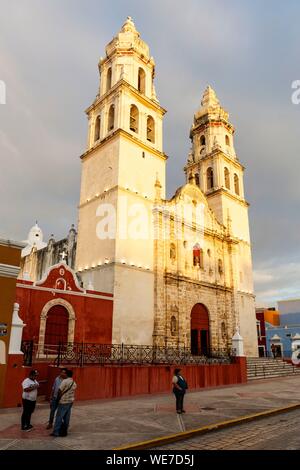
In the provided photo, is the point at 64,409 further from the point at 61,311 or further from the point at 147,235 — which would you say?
the point at 147,235

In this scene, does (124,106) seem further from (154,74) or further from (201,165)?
(201,165)

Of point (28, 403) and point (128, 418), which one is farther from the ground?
point (28, 403)

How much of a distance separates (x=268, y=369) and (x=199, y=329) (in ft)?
18.2

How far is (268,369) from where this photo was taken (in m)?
24.6

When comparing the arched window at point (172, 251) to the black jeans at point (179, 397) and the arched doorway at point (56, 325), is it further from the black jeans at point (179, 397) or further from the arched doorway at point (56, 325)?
the black jeans at point (179, 397)

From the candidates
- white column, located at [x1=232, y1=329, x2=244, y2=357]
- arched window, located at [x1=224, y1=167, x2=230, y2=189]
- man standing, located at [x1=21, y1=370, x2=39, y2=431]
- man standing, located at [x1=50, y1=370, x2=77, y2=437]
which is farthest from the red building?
arched window, located at [x1=224, y1=167, x2=230, y2=189]

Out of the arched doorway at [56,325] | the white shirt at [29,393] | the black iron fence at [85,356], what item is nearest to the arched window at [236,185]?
the black iron fence at [85,356]

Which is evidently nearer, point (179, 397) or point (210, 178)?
point (179, 397)

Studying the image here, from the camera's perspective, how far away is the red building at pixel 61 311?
17500 millimetres

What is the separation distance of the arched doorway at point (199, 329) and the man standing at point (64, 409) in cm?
1853

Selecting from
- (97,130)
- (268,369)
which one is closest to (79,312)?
(268,369)

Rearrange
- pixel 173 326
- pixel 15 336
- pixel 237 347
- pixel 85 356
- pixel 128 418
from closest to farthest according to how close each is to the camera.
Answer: pixel 128 418 < pixel 15 336 < pixel 85 356 < pixel 237 347 < pixel 173 326

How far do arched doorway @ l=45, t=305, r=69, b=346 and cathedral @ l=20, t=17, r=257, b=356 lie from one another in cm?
294
